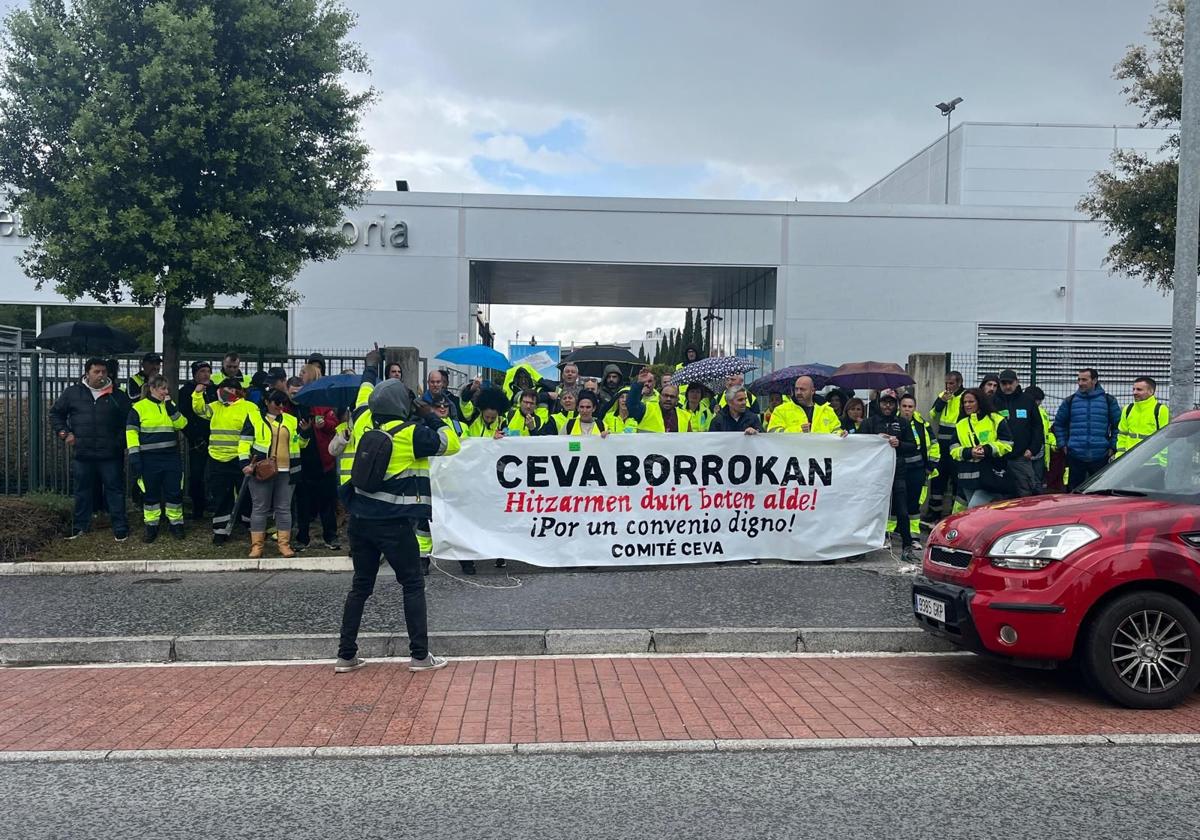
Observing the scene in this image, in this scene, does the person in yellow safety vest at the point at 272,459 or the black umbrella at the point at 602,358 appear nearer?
the person in yellow safety vest at the point at 272,459

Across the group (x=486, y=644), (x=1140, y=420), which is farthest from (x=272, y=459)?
(x=1140, y=420)

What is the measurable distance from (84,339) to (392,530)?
31.1 feet

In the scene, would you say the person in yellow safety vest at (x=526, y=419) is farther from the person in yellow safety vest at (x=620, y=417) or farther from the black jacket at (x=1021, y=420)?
the black jacket at (x=1021, y=420)

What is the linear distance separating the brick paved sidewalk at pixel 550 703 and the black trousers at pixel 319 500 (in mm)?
3782

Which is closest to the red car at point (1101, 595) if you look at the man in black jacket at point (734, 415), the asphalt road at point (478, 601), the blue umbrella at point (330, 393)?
the asphalt road at point (478, 601)

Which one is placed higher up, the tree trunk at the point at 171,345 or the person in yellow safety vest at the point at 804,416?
the tree trunk at the point at 171,345

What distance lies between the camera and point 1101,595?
18.7 feet

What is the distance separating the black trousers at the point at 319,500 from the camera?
10727 mm

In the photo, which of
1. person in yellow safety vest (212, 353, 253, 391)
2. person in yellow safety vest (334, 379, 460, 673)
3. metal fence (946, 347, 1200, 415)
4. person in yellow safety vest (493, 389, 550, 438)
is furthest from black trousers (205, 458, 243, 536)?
metal fence (946, 347, 1200, 415)

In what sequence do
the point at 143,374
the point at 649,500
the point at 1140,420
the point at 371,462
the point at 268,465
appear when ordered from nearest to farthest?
the point at 371,462, the point at 649,500, the point at 268,465, the point at 1140,420, the point at 143,374

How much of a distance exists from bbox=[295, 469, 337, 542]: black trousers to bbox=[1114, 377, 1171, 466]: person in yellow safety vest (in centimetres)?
865

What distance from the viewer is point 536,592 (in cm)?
876

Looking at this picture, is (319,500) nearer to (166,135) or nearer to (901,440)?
(166,135)

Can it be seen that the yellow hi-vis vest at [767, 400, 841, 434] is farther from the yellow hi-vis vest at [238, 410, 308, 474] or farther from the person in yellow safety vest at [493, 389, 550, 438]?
the yellow hi-vis vest at [238, 410, 308, 474]
